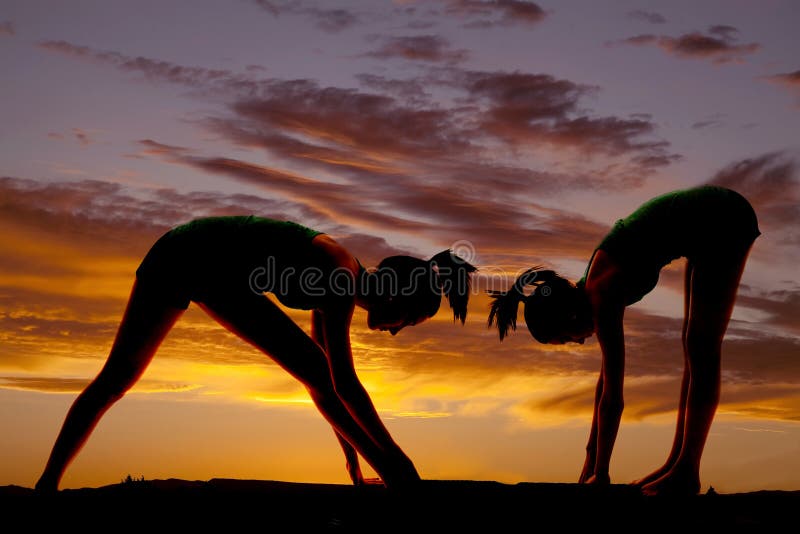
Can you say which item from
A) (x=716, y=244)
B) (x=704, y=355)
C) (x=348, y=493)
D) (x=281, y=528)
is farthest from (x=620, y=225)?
(x=281, y=528)

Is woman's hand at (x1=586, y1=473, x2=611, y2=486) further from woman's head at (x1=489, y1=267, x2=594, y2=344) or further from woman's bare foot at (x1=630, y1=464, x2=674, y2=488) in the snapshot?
woman's head at (x1=489, y1=267, x2=594, y2=344)

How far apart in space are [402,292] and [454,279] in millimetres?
422

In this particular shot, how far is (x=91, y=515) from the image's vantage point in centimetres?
426

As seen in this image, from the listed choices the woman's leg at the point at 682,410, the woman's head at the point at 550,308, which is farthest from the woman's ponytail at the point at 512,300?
the woman's leg at the point at 682,410

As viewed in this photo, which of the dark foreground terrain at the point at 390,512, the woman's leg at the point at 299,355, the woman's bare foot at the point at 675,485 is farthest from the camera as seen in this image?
the woman's bare foot at the point at 675,485

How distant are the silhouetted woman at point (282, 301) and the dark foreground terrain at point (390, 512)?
1.87 ft

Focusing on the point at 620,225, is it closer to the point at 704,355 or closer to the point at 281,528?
the point at 704,355

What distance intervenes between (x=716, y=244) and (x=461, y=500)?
8.60 feet

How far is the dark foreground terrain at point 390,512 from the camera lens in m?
4.17

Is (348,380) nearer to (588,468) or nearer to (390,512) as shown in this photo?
(390,512)

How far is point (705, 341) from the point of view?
574 centimetres

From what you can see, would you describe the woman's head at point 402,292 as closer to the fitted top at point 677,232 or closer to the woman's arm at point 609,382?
the woman's arm at point 609,382

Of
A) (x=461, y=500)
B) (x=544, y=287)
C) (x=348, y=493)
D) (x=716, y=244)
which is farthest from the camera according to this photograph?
(x=544, y=287)

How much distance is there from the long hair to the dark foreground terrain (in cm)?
149
